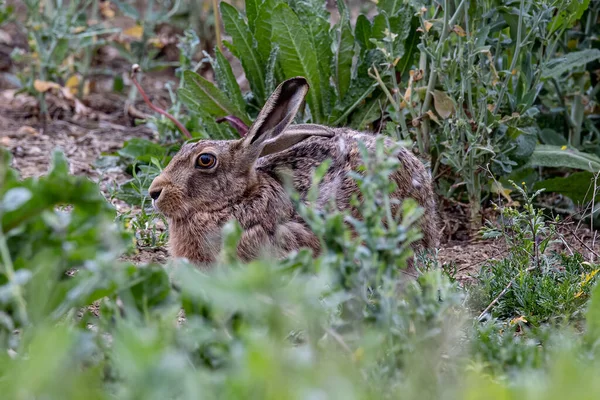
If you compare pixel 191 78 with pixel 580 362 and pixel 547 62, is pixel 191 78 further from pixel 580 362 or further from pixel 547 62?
pixel 580 362

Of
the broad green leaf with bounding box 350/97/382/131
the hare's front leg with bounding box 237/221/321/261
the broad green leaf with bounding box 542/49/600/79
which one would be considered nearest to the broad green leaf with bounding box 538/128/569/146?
the broad green leaf with bounding box 542/49/600/79

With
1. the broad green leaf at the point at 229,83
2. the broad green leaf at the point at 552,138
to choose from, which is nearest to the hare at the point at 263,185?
the broad green leaf at the point at 229,83

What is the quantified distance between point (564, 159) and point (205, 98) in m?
2.37

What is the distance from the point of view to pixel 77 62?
7688 millimetres

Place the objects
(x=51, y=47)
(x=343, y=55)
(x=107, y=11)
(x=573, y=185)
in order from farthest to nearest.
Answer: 1. (x=107, y=11)
2. (x=51, y=47)
3. (x=343, y=55)
4. (x=573, y=185)

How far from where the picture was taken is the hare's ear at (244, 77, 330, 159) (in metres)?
4.50

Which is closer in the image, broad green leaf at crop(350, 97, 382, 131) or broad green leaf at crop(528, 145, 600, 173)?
broad green leaf at crop(528, 145, 600, 173)

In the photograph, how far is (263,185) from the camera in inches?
183

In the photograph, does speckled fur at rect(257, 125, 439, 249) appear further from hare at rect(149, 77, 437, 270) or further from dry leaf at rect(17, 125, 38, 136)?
dry leaf at rect(17, 125, 38, 136)

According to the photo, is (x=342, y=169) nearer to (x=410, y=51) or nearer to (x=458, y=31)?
(x=458, y=31)

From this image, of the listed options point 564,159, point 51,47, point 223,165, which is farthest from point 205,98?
point 564,159

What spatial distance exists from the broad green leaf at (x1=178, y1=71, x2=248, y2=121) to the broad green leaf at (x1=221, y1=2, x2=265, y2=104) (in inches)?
9.6

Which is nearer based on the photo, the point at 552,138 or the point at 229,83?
the point at 229,83

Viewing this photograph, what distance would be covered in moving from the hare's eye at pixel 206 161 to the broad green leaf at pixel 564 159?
209cm
